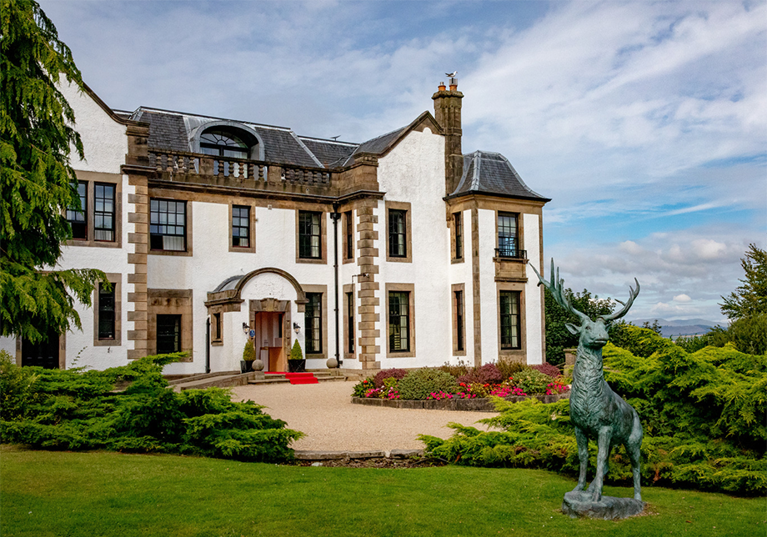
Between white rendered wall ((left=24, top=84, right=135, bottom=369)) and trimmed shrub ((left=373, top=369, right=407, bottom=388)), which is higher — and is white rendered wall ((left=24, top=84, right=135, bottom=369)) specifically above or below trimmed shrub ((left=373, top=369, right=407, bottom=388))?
above

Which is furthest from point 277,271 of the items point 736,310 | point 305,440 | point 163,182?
point 736,310

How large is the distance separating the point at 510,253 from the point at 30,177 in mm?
20612

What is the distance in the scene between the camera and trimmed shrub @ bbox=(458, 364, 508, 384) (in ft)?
67.2

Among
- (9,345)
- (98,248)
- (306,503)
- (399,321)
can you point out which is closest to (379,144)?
(399,321)

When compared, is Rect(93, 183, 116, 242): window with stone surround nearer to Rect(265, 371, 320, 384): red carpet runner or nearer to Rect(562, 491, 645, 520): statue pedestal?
Rect(265, 371, 320, 384): red carpet runner

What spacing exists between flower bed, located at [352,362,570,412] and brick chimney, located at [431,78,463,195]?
35.8 feet

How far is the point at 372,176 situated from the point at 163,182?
24.8 ft

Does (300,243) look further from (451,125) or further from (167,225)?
(451,125)

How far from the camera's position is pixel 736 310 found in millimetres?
29625

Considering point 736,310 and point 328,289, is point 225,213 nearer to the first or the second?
point 328,289

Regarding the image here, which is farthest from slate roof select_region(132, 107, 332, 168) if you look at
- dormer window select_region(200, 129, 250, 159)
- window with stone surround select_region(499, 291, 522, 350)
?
window with stone surround select_region(499, 291, 522, 350)

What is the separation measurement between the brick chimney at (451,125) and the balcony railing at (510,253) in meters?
3.09

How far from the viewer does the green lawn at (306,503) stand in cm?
752

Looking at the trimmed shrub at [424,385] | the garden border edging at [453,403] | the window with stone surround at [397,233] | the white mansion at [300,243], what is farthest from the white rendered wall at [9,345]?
the window with stone surround at [397,233]
